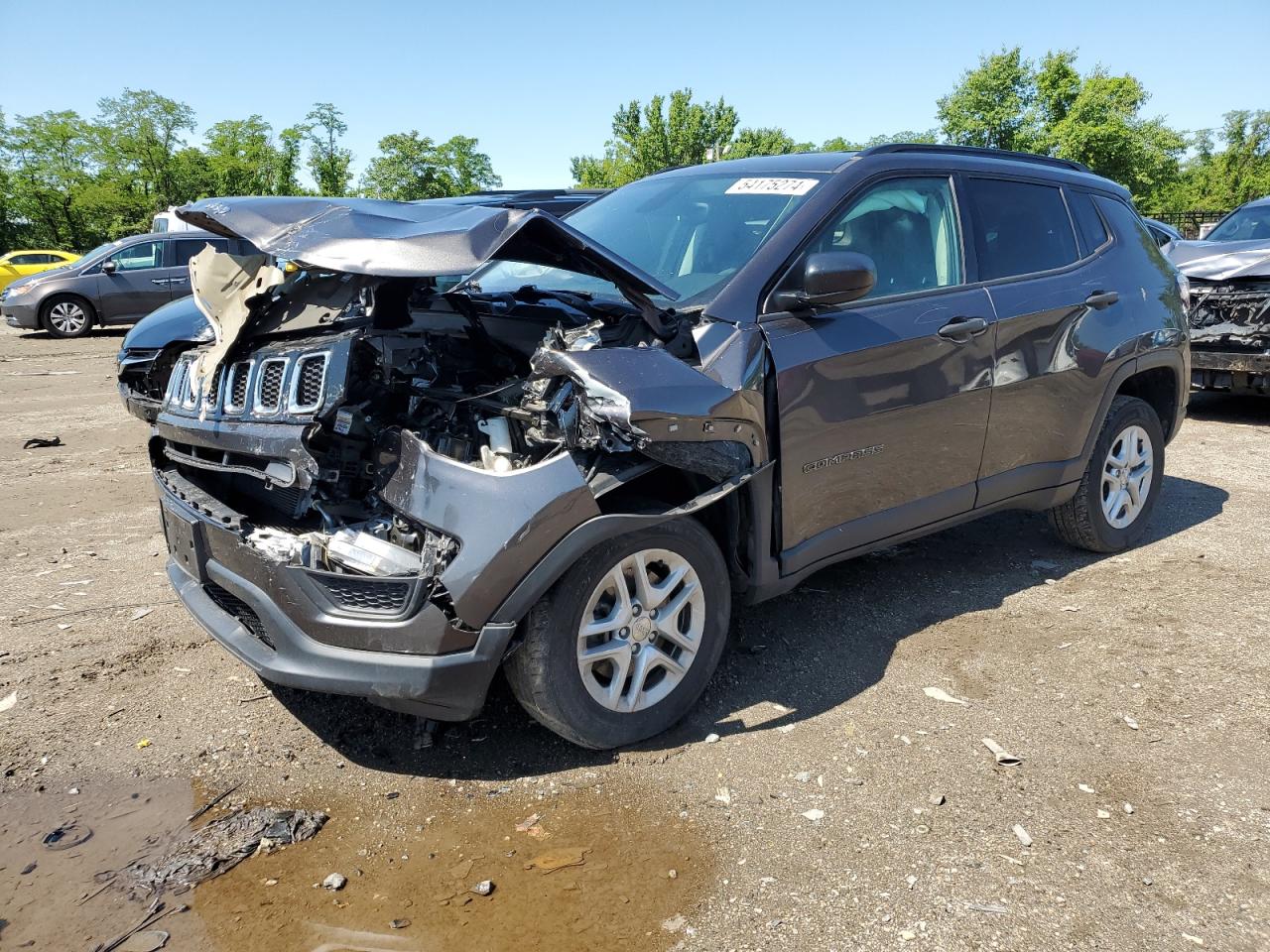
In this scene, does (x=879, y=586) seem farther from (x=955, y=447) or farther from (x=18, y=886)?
(x=18, y=886)

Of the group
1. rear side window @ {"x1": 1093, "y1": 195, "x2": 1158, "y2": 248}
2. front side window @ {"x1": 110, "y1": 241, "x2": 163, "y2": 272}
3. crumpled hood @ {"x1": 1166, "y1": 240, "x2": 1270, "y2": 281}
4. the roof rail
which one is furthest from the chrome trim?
front side window @ {"x1": 110, "y1": 241, "x2": 163, "y2": 272}

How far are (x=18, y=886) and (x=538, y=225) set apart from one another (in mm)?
2374

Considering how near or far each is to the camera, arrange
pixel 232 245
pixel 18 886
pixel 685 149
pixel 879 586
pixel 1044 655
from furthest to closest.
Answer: pixel 685 149, pixel 879 586, pixel 1044 655, pixel 232 245, pixel 18 886

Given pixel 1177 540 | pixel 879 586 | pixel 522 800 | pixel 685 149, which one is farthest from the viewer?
pixel 685 149

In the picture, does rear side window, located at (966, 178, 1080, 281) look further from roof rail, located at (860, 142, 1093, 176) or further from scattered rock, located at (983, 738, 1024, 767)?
scattered rock, located at (983, 738, 1024, 767)

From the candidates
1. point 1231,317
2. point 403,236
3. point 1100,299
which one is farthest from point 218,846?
point 1231,317

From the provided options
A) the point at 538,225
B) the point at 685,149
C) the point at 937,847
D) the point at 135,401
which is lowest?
the point at 937,847

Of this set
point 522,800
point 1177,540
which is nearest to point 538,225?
point 522,800

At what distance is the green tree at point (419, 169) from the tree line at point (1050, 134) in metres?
7.63

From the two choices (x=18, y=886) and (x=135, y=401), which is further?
(x=135, y=401)

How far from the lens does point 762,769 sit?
3123 millimetres

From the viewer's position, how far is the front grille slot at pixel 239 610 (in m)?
2.98

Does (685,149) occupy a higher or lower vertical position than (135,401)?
higher

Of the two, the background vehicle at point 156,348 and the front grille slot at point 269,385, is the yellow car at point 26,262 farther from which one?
the front grille slot at point 269,385
